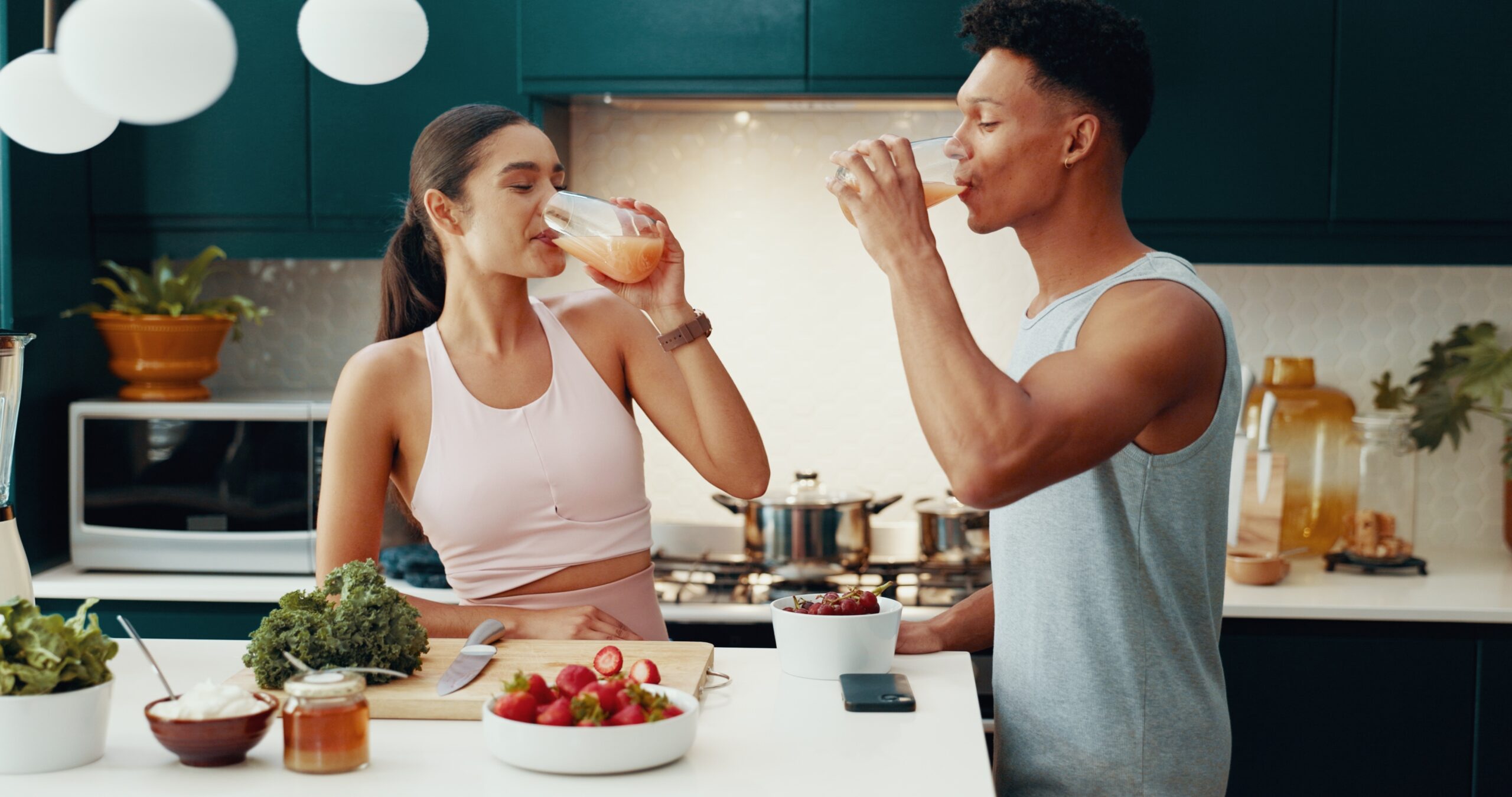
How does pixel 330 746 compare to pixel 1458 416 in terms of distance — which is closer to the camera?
pixel 330 746

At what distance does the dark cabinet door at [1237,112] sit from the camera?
9.20ft

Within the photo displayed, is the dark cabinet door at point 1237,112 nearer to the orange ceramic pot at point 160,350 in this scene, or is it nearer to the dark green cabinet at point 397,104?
the dark green cabinet at point 397,104

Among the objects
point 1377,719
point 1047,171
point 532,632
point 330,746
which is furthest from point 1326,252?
point 330,746

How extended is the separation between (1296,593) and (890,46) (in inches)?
56.0

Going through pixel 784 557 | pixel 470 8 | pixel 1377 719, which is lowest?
pixel 1377 719

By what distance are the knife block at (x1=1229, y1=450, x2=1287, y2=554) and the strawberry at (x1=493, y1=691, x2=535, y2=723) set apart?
78.4 inches

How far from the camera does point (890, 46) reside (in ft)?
9.38

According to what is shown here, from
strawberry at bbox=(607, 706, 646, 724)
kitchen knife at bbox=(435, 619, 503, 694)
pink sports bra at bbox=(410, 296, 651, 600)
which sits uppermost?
pink sports bra at bbox=(410, 296, 651, 600)

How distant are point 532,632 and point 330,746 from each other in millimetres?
503

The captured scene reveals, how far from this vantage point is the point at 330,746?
1249 millimetres

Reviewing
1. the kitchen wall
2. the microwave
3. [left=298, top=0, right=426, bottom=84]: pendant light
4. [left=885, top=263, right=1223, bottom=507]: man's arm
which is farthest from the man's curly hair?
the microwave

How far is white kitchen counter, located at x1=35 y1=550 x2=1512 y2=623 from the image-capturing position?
2.54 m

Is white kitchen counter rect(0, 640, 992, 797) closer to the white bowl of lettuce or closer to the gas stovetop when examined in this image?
the white bowl of lettuce

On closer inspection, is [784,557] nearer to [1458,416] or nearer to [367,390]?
[367,390]
